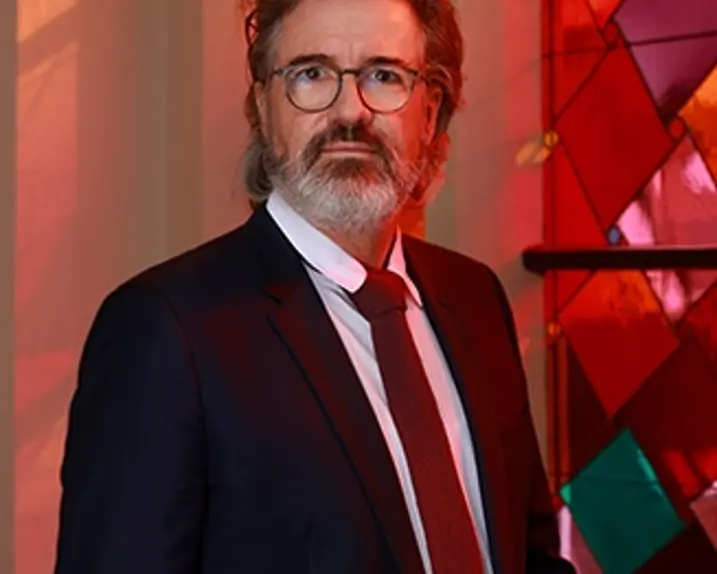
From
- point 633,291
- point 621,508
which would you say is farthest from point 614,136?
point 621,508

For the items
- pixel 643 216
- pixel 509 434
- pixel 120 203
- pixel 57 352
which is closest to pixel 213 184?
pixel 120 203

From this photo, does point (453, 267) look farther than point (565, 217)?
No

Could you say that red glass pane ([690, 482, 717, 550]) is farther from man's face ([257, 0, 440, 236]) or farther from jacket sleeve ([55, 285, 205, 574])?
jacket sleeve ([55, 285, 205, 574])

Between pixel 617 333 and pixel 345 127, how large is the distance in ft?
2.93

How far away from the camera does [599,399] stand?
2.00m

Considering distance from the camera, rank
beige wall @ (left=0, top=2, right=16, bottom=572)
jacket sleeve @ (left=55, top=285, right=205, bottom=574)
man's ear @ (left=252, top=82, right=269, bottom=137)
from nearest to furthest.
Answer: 1. jacket sleeve @ (left=55, top=285, right=205, bottom=574)
2. man's ear @ (left=252, top=82, right=269, bottom=137)
3. beige wall @ (left=0, top=2, right=16, bottom=572)

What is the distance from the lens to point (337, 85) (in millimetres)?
1229

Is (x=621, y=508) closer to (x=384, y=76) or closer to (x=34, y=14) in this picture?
(x=384, y=76)

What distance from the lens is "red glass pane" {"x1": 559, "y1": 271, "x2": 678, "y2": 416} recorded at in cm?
194

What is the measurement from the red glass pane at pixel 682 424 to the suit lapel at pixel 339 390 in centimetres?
84

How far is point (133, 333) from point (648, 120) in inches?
42.9

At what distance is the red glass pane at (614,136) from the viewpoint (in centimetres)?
195

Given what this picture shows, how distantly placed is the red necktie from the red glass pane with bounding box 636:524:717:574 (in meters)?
0.76

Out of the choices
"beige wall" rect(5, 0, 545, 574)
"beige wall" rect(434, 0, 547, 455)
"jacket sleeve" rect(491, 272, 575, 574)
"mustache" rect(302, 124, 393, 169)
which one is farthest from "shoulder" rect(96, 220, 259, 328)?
"beige wall" rect(434, 0, 547, 455)
